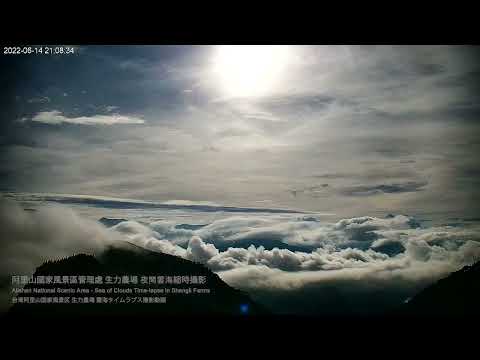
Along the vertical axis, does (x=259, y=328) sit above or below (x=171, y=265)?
below

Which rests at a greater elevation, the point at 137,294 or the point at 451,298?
the point at 137,294

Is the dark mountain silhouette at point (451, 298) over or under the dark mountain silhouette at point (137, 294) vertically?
under

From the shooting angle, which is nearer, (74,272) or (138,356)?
(138,356)

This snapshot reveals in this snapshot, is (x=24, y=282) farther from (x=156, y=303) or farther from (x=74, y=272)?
(x=156, y=303)

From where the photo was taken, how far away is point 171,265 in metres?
4.47

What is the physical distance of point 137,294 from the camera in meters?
Answer: 4.37

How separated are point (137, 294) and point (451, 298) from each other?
398 cm

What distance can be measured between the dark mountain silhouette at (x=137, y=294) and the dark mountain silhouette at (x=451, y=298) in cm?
203

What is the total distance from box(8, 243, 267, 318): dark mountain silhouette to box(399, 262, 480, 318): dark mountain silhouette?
80.1 inches

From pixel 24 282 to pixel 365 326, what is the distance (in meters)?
4.42

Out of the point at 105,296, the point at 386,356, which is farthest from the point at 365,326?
the point at 105,296

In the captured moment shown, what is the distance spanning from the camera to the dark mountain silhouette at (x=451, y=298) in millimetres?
4332

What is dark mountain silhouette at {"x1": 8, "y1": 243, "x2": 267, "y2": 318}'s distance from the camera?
14.3 feet

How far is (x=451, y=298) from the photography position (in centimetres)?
434
